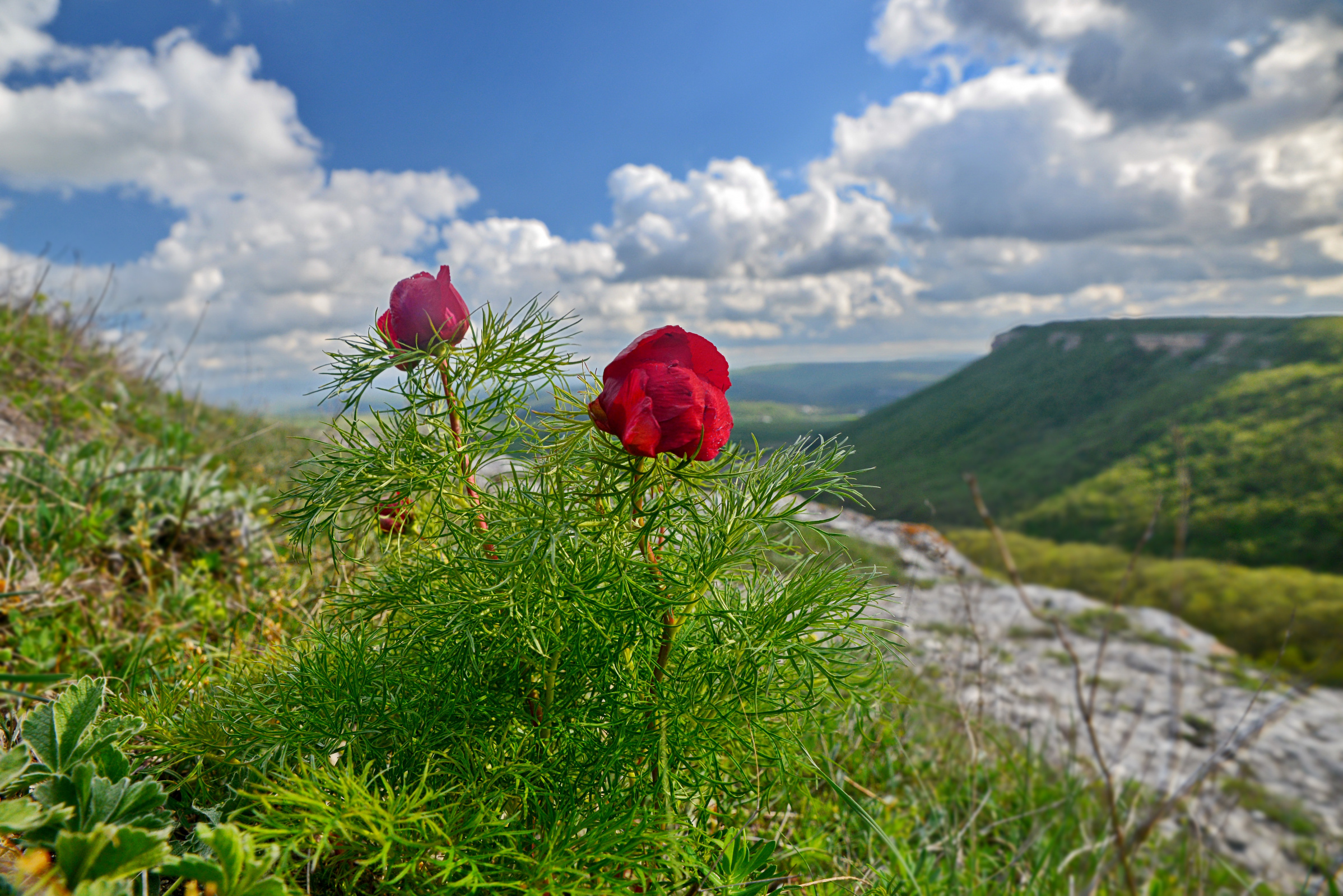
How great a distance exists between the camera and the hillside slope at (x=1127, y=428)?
40.3 meters

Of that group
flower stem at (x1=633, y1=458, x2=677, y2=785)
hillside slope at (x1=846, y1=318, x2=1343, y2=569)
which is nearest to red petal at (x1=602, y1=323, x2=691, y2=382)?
flower stem at (x1=633, y1=458, x2=677, y2=785)

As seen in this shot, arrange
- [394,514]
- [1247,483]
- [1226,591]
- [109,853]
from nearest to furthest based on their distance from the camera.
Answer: [109,853] < [394,514] < [1226,591] < [1247,483]

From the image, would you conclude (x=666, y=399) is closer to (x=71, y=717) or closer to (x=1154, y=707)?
(x=71, y=717)

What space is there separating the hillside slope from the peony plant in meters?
25.5

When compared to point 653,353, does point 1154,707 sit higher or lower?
lower

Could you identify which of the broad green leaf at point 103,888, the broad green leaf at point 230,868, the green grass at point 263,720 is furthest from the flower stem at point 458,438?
the broad green leaf at point 103,888

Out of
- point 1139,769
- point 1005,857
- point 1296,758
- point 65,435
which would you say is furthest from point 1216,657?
point 65,435

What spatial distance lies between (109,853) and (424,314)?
988mm

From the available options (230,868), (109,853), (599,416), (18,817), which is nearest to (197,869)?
(230,868)

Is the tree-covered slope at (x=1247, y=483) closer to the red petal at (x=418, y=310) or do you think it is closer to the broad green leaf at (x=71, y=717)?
the red petal at (x=418, y=310)

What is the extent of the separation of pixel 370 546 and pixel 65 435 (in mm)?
4820

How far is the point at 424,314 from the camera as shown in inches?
53.1

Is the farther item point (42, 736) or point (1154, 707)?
point (1154, 707)

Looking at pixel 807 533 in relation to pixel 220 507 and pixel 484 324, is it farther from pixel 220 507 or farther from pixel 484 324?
pixel 220 507
